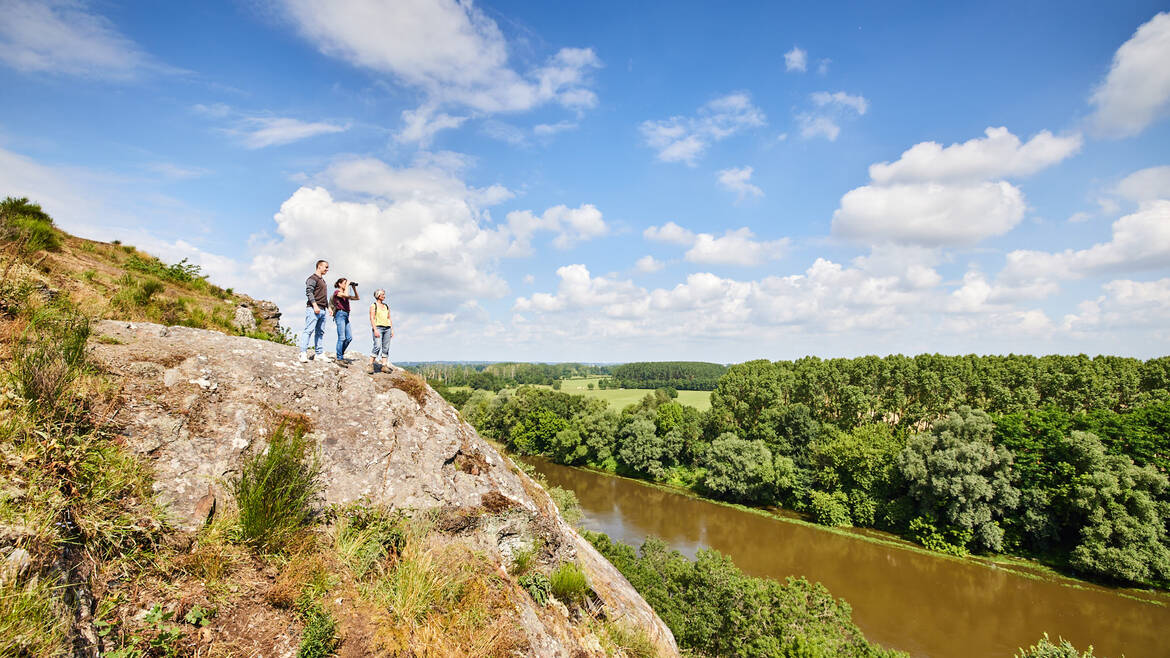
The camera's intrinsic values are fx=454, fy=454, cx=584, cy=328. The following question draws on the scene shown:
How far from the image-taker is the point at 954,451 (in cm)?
3181

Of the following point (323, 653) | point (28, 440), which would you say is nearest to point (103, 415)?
point (28, 440)

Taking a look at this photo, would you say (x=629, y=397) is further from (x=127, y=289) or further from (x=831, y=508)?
(x=127, y=289)

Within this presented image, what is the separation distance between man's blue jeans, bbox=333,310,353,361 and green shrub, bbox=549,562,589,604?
229 inches

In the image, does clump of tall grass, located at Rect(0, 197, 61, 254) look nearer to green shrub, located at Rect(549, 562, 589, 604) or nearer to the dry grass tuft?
the dry grass tuft

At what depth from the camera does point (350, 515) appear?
238 inches

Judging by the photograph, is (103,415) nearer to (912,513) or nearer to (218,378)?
(218,378)

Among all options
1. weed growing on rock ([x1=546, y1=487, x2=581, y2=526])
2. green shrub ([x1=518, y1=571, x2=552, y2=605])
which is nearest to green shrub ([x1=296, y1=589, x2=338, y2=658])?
green shrub ([x1=518, y1=571, x2=552, y2=605])

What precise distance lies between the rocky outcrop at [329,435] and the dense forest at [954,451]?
34.8 m

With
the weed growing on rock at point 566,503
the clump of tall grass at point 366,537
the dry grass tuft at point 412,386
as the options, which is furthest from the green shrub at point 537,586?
the weed growing on rock at point 566,503

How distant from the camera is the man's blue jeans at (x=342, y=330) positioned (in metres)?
8.98

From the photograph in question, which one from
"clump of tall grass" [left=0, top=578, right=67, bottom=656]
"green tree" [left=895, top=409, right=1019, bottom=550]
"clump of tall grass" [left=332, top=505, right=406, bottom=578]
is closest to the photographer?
"clump of tall grass" [left=0, top=578, right=67, bottom=656]

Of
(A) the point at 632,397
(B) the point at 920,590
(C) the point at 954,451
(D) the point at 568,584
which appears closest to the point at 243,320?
(D) the point at 568,584

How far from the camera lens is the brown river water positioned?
2116 cm

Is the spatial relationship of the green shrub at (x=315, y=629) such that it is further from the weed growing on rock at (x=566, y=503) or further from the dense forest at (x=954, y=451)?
the dense forest at (x=954, y=451)
